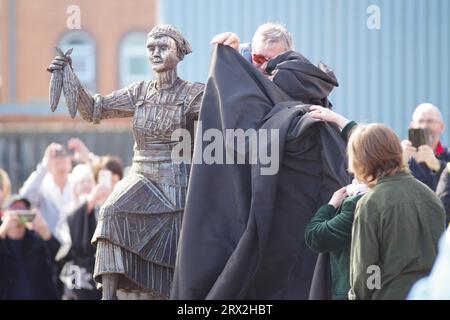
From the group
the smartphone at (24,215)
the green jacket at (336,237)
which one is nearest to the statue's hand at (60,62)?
the green jacket at (336,237)

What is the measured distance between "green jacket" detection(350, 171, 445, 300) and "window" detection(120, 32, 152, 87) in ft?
102

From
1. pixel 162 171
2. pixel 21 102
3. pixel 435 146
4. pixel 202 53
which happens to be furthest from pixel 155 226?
pixel 21 102

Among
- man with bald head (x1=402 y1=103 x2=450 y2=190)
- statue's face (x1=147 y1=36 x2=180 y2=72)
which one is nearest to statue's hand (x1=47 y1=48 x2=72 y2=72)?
statue's face (x1=147 y1=36 x2=180 y2=72)

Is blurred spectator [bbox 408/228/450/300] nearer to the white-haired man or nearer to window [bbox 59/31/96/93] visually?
the white-haired man

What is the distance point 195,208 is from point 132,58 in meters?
30.5

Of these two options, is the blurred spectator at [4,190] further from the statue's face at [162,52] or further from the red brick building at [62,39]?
the red brick building at [62,39]

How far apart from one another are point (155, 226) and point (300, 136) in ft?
3.88

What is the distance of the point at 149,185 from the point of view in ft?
29.1

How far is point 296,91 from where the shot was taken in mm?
8656

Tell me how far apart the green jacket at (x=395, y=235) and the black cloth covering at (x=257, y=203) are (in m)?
1.11

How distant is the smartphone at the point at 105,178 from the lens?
12406 millimetres
